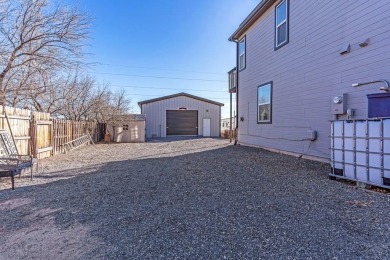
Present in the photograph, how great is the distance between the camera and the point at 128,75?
99.9 feet

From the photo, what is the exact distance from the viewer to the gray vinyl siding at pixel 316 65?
4934 mm

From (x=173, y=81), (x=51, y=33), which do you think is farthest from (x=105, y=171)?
(x=173, y=81)

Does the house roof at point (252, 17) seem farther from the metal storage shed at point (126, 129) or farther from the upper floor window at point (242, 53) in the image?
the metal storage shed at point (126, 129)

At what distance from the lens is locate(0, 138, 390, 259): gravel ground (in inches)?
84.2

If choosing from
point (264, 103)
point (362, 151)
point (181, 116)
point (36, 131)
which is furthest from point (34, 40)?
point (181, 116)

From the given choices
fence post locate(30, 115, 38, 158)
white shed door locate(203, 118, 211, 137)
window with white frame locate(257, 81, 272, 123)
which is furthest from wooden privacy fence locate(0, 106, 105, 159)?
white shed door locate(203, 118, 211, 137)

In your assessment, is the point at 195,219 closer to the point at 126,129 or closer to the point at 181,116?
the point at 126,129

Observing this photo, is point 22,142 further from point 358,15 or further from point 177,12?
point 177,12

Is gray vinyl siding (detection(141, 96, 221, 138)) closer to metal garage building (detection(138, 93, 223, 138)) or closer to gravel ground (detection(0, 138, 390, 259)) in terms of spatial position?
metal garage building (detection(138, 93, 223, 138))

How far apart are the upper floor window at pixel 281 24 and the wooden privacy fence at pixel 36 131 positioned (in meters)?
8.38

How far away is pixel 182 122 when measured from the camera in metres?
23.2

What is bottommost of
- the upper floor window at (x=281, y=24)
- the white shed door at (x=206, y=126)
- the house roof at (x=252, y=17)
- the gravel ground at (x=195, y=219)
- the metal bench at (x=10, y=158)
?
the gravel ground at (x=195, y=219)

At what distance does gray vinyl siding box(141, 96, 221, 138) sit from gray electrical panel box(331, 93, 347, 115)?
17.8 meters

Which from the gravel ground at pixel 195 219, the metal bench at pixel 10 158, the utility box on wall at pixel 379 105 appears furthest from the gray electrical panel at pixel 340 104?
the metal bench at pixel 10 158
